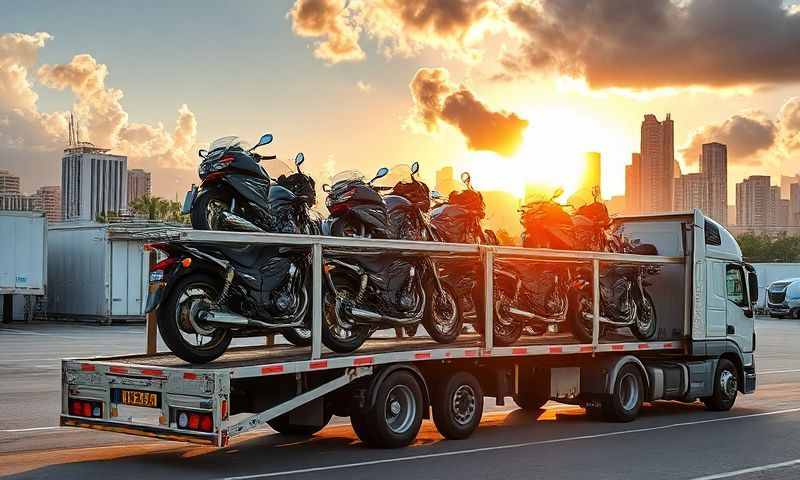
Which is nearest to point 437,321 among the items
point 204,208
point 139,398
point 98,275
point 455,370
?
point 455,370

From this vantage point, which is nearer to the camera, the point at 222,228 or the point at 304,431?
the point at 222,228

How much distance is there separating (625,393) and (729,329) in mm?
3207

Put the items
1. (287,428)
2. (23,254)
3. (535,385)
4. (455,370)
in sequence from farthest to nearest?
(23,254), (535,385), (287,428), (455,370)

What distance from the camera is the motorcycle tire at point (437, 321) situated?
41.1 ft

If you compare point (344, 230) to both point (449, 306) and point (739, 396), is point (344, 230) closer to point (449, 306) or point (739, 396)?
point (449, 306)

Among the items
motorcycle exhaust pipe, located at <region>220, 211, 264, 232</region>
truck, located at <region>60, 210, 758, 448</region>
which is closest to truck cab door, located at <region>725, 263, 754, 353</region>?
truck, located at <region>60, 210, 758, 448</region>

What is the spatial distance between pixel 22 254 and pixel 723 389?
3126cm

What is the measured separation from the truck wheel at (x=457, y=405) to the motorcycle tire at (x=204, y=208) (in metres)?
3.35

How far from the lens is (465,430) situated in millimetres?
12234

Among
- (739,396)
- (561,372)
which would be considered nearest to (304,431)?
(561,372)

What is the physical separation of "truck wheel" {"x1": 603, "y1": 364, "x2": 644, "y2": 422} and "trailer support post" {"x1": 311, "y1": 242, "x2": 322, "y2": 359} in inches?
213

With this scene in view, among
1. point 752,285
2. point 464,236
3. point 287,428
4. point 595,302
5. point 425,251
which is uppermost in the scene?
point 464,236

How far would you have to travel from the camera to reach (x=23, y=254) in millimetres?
40531

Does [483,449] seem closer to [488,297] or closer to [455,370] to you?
[455,370]
